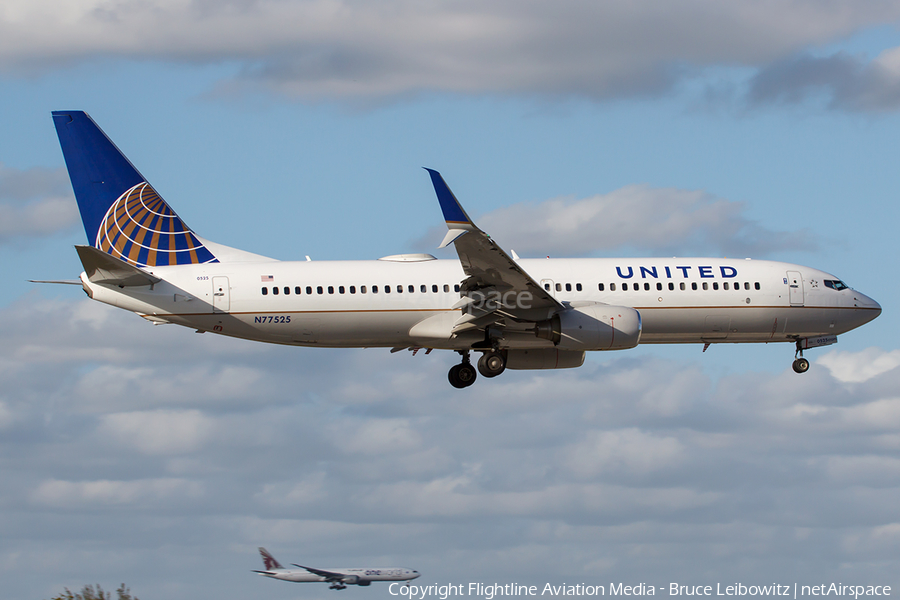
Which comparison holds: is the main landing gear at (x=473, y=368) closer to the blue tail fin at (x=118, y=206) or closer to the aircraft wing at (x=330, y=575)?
the blue tail fin at (x=118, y=206)

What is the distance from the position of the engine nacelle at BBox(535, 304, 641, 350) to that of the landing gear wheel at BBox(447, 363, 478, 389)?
193 inches

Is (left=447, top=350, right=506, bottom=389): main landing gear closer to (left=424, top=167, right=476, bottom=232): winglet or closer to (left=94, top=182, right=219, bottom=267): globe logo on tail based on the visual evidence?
(left=424, top=167, right=476, bottom=232): winglet

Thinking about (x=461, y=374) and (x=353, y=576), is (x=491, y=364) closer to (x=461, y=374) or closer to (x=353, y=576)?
(x=461, y=374)

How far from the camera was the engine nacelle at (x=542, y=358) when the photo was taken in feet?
166

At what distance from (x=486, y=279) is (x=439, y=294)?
2779 millimetres

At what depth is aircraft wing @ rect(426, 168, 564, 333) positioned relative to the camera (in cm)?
4162

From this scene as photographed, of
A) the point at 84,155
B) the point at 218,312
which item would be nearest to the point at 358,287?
the point at 218,312

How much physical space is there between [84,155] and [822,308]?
32.4 metres

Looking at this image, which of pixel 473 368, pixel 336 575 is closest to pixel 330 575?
pixel 336 575

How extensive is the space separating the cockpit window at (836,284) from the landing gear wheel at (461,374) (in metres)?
16.3

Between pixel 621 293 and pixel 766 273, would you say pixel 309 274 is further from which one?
pixel 766 273

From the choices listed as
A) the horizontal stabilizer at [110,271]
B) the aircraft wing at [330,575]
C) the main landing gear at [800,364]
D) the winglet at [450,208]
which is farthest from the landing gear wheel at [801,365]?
the aircraft wing at [330,575]

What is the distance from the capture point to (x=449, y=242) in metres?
40.4

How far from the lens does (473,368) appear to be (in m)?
50.8
